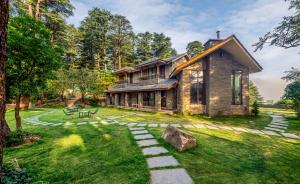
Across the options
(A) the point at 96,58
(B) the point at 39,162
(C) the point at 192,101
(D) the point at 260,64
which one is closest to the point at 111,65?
(A) the point at 96,58

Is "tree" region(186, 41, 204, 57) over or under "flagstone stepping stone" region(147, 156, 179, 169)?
over

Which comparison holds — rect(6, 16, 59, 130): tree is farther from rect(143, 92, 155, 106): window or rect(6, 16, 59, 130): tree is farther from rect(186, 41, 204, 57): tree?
rect(186, 41, 204, 57): tree

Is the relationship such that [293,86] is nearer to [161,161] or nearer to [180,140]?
[180,140]

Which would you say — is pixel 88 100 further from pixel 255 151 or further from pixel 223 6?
pixel 255 151

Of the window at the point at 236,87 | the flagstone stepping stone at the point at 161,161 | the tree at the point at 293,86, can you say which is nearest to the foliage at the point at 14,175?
the flagstone stepping stone at the point at 161,161

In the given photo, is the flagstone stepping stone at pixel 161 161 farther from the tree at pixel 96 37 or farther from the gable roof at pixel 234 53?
the tree at pixel 96 37

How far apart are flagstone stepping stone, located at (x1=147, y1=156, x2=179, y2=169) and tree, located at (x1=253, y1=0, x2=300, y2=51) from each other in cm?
1071

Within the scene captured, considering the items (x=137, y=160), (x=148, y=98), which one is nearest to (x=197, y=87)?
(x=148, y=98)

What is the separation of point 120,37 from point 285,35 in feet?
109

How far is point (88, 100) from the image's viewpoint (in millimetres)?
28672

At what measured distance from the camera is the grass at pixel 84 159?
3.76 metres

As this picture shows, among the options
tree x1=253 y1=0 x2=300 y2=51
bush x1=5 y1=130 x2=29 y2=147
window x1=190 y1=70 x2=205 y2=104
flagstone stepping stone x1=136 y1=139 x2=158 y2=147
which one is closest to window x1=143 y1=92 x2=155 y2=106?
window x1=190 y1=70 x2=205 y2=104

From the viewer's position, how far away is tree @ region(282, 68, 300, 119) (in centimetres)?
1262

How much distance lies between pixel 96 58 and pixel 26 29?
32794 millimetres
